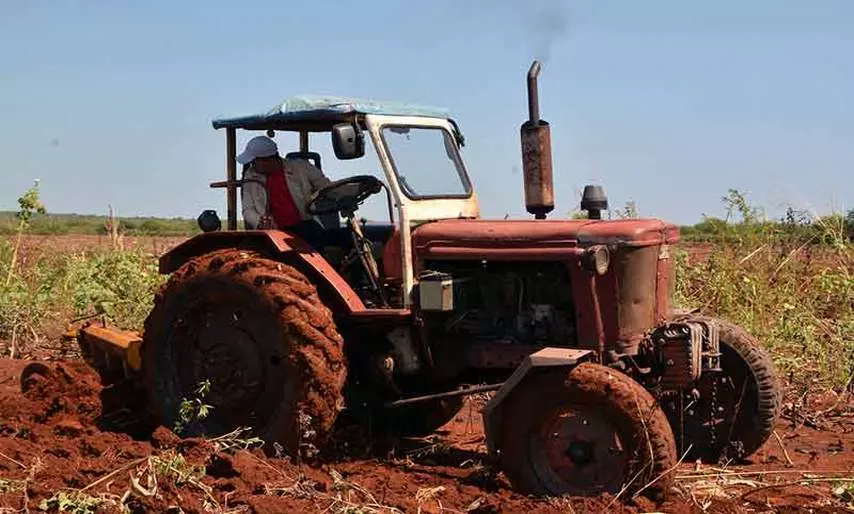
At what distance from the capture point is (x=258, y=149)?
24.0 feet

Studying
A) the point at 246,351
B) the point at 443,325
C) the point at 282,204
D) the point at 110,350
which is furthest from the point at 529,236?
the point at 110,350

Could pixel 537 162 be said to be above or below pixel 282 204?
above

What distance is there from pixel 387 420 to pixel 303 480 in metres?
1.57

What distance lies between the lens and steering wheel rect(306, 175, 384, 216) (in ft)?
23.0

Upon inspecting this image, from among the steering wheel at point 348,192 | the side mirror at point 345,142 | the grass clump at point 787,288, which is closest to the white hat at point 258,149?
the steering wheel at point 348,192

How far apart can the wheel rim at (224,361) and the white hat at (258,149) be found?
3.41 ft

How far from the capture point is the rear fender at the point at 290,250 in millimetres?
6668

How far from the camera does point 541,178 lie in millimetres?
7223

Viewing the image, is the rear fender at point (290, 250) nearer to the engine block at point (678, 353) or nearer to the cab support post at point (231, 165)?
the cab support post at point (231, 165)

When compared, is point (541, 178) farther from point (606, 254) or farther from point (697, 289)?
point (697, 289)

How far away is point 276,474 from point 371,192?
1.95 metres

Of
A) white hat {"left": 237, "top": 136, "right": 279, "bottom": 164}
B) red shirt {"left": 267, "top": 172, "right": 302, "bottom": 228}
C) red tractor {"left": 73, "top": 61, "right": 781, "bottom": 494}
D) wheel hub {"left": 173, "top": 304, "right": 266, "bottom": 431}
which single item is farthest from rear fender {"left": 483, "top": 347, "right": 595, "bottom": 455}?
white hat {"left": 237, "top": 136, "right": 279, "bottom": 164}

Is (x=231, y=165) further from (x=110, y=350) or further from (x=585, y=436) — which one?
(x=585, y=436)

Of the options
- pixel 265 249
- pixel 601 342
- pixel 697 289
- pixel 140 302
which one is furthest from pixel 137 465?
pixel 697 289
